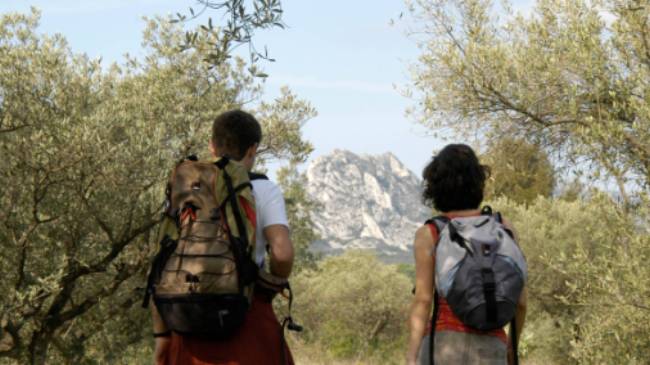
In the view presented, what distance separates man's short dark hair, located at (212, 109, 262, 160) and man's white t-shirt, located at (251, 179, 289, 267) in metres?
0.21

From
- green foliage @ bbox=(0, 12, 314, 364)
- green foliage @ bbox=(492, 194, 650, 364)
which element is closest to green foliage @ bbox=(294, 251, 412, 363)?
green foliage @ bbox=(0, 12, 314, 364)

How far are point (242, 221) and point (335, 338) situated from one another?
32.7 m

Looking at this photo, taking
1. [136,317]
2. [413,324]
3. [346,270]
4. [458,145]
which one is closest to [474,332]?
[413,324]

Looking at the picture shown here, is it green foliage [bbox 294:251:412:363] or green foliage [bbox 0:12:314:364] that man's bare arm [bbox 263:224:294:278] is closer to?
green foliage [bbox 0:12:314:364]

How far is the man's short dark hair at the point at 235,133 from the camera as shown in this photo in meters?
4.40

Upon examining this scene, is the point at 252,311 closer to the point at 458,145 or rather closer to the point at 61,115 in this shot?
the point at 458,145

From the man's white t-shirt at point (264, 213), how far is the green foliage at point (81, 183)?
265 inches

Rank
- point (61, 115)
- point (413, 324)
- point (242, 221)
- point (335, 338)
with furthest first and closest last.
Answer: point (335, 338) → point (61, 115) → point (413, 324) → point (242, 221)

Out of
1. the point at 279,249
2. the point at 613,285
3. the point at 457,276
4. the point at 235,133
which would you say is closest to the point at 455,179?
the point at 457,276

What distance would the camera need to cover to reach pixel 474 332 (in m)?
4.25

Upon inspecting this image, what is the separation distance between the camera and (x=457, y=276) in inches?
166

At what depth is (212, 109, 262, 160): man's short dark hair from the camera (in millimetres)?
4402

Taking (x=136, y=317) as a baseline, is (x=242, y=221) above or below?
above

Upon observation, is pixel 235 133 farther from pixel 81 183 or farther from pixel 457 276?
pixel 81 183
